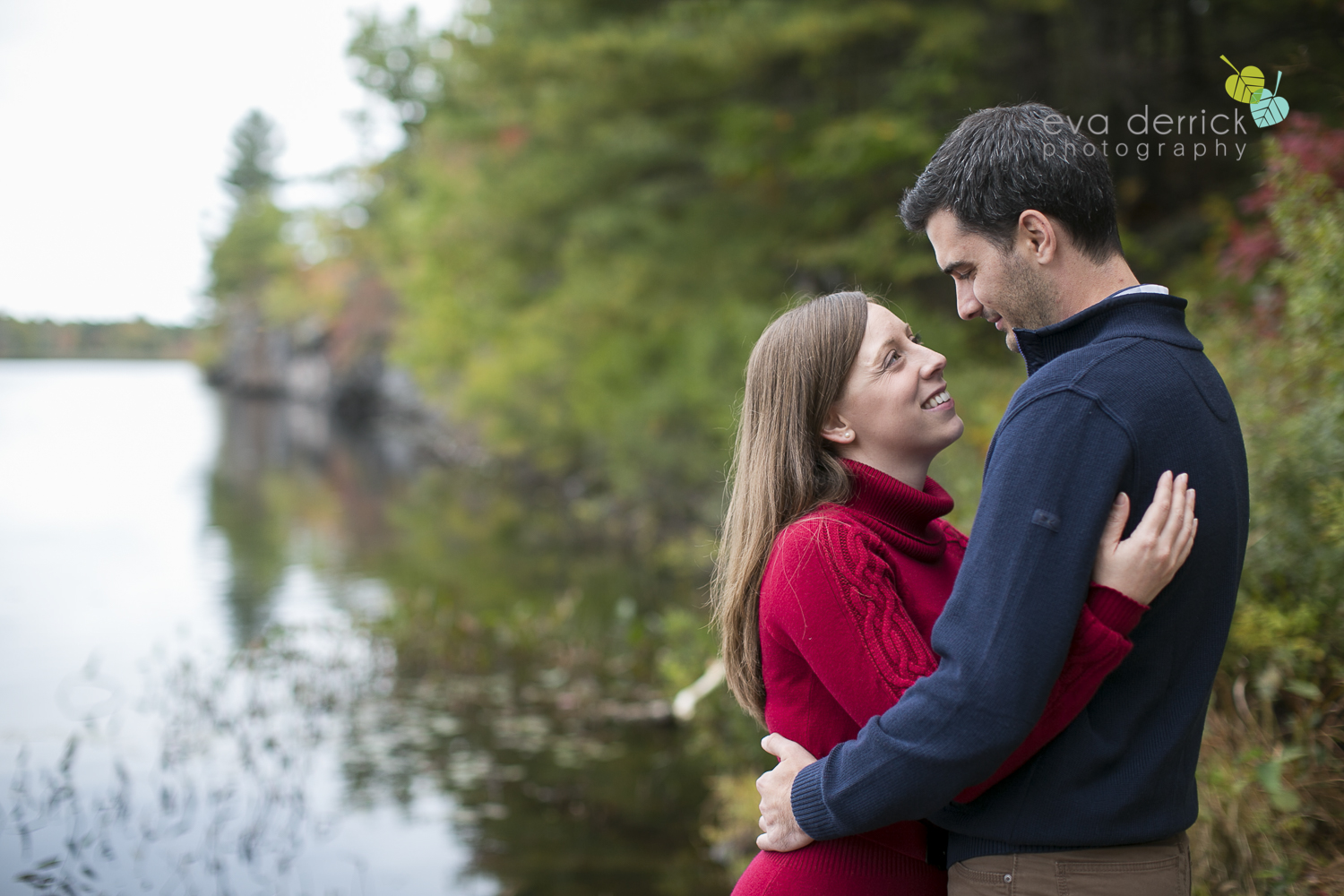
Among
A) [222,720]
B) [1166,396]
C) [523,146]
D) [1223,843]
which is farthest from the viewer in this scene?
[523,146]

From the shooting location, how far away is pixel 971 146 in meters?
1.78

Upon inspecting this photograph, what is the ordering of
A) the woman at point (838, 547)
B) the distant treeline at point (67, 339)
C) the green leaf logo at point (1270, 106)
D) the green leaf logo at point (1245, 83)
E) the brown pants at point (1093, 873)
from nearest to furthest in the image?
the brown pants at point (1093, 873)
the woman at point (838, 547)
the green leaf logo at point (1245, 83)
the green leaf logo at point (1270, 106)
the distant treeline at point (67, 339)

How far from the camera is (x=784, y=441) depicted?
206 centimetres

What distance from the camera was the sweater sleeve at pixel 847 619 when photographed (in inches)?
69.9

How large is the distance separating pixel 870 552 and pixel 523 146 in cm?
1542

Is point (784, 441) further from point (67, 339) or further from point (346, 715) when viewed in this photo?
point (67, 339)

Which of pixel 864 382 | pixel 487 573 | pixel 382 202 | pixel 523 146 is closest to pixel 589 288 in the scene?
pixel 523 146

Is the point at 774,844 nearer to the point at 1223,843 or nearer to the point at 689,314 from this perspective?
the point at 1223,843

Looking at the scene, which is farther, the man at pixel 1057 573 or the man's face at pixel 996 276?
the man's face at pixel 996 276

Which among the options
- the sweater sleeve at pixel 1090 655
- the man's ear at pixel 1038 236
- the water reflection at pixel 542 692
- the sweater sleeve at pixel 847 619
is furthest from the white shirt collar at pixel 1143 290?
the water reflection at pixel 542 692

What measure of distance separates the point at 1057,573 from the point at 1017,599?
0.07m

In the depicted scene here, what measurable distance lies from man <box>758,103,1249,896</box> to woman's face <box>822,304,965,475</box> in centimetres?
23

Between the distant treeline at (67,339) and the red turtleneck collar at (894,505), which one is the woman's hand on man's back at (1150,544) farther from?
the distant treeline at (67,339)

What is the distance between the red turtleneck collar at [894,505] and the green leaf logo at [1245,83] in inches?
93.7
